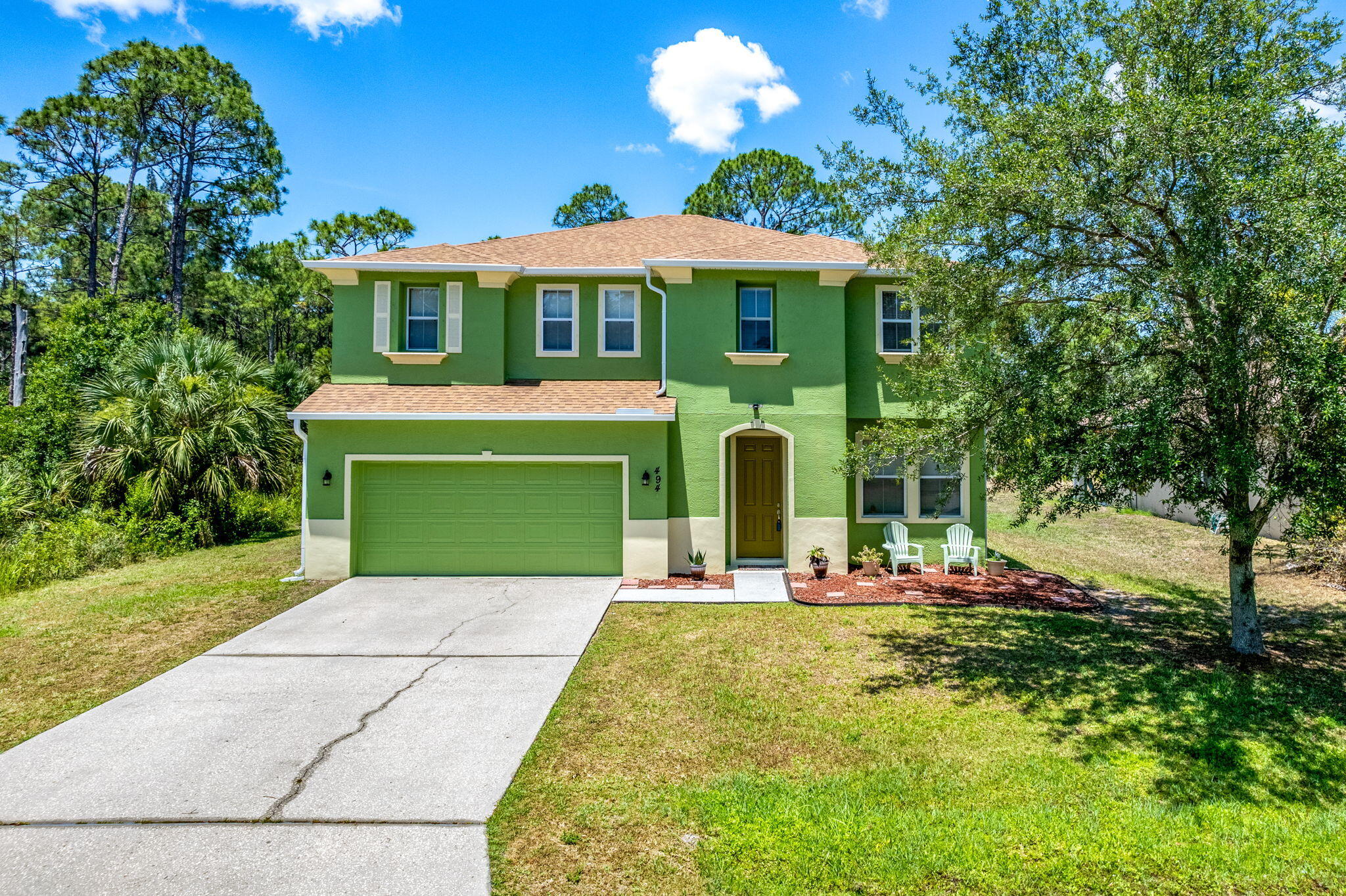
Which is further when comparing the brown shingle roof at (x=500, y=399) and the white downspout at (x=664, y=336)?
the white downspout at (x=664, y=336)

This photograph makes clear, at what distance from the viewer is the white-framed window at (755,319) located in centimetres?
1227

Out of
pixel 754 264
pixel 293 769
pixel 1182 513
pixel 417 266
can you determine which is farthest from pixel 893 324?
pixel 1182 513

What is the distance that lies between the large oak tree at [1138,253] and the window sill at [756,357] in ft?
12.4

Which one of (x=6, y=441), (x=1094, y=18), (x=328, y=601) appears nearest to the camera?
(x=1094, y=18)

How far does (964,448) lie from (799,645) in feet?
10.1

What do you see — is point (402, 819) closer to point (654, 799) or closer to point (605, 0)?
point (654, 799)

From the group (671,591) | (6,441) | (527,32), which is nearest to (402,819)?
(671,591)

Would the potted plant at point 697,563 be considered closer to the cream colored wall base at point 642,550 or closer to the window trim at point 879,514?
the cream colored wall base at point 642,550

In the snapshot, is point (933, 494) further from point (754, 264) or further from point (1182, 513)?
point (1182, 513)

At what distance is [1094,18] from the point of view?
23.1 ft

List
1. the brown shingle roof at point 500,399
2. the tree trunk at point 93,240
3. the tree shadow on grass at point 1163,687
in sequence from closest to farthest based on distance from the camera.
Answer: the tree shadow on grass at point 1163,687 < the brown shingle roof at point 500,399 < the tree trunk at point 93,240

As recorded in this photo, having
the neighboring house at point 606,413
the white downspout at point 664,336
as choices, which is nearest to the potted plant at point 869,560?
the neighboring house at point 606,413

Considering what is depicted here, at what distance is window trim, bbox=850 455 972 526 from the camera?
12.5 metres

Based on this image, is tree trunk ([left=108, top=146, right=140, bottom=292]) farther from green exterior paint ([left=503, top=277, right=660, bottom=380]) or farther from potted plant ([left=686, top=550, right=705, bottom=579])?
potted plant ([left=686, top=550, right=705, bottom=579])
